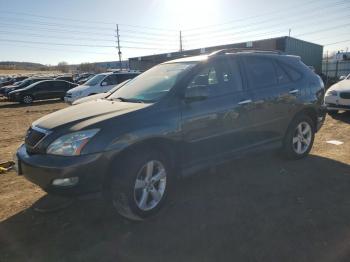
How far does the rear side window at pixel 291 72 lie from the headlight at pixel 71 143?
3.46m

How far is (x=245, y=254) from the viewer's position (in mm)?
2902

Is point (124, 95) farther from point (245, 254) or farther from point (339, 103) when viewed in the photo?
point (339, 103)

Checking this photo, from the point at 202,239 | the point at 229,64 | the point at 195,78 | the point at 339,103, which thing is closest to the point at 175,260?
the point at 202,239

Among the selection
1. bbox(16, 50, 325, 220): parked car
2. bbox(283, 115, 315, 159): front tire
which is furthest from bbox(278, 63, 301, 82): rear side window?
bbox(283, 115, 315, 159): front tire

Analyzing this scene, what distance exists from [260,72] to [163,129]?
2.11 metres

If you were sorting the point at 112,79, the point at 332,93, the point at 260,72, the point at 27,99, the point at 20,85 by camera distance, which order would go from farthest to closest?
the point at 20,85
the point at 27,99
the point at 112,79
the point at 332,93
the point at 260,72

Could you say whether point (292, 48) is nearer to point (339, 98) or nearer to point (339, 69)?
point (339, 69)

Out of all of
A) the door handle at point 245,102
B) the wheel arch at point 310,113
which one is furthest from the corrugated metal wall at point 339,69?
the door handle at point 245,102

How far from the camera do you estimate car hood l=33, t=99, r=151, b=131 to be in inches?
130

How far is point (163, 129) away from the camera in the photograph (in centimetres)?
353

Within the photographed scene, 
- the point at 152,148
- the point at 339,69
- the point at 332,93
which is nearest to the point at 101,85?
the point at 332,93

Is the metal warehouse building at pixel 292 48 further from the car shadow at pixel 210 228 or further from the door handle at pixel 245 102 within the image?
the car shadow at pixel 210 228

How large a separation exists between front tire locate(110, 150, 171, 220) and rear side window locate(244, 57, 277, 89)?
1.93 metres

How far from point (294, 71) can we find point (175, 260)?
3.87 m
